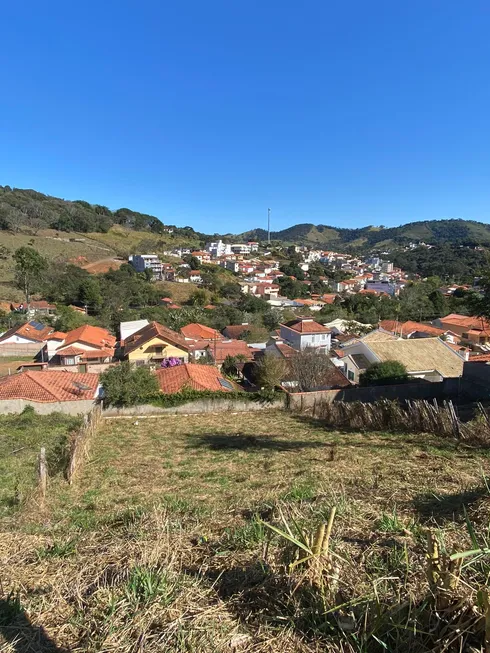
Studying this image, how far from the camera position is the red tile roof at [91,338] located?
31.9 m

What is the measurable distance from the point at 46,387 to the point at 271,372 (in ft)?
37.3

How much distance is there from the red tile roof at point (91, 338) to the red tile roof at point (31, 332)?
3.25m

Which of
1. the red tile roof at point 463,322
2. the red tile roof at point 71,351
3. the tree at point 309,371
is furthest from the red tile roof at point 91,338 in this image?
the red tile roof at point 463,322

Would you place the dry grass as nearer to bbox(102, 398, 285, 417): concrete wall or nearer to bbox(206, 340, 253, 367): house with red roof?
bbox(102, 398, 285, 417): concrete wall

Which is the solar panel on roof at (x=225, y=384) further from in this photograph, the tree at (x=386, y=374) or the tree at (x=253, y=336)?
the tree at (x=253, y=336)

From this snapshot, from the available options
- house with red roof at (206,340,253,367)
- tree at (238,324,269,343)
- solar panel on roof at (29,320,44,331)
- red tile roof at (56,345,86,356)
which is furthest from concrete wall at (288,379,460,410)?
solar panel on roof at (29,320,44,331)

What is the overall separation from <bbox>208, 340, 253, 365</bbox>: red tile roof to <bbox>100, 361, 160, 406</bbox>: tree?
11.4 m

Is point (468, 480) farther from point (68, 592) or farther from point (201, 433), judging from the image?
point (201, 433)

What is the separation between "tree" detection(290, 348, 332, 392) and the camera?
2253cm

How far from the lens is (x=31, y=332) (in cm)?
3575

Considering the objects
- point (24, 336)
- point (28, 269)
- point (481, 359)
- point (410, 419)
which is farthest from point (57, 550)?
point (28, 269)

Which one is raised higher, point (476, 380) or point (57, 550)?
point (57, 550)

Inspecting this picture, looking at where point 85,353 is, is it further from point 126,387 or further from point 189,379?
point 126,387

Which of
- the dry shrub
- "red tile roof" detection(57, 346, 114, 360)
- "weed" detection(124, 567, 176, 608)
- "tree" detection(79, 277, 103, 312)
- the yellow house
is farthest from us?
"tree" detection(79, 277, 103, 312)
